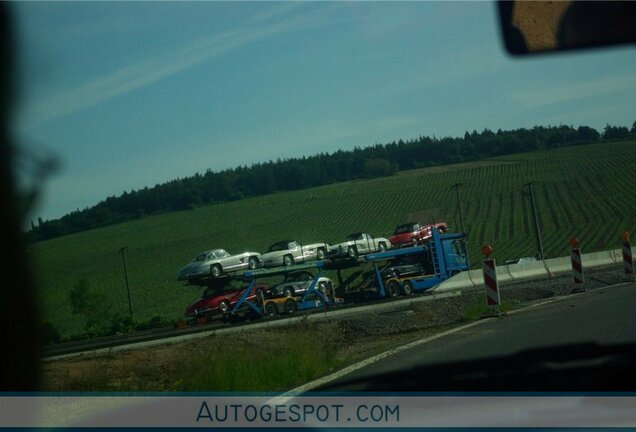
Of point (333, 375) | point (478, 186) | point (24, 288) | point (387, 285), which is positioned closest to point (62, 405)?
point (24, 288)

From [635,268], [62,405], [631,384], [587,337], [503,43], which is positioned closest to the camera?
[503,43]

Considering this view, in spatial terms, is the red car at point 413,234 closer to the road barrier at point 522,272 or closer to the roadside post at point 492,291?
the road barrier at point 522,272

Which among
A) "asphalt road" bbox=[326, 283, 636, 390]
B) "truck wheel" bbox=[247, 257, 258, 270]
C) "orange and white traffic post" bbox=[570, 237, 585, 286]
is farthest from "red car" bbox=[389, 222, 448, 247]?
"asphalt road" bbox=[326, 283, 636, 390]

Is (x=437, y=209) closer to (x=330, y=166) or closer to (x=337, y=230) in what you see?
(x=337, y=230)

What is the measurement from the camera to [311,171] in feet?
102

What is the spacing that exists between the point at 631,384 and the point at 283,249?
25.2 meters

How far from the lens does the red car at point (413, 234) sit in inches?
1383

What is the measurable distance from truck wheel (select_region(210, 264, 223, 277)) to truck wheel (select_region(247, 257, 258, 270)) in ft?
3.57

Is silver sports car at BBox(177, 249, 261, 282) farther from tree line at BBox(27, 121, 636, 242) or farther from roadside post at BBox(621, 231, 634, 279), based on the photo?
roadside post at BBox(621, 231, 634, 279)

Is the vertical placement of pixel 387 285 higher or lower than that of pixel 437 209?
lower

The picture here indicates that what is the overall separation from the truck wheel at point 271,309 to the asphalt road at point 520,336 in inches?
611

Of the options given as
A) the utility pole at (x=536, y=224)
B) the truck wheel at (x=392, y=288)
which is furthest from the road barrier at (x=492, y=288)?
the truck wheel at (x=392, y=288)

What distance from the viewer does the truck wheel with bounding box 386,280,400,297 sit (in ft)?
108

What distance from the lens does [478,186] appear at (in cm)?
3400
